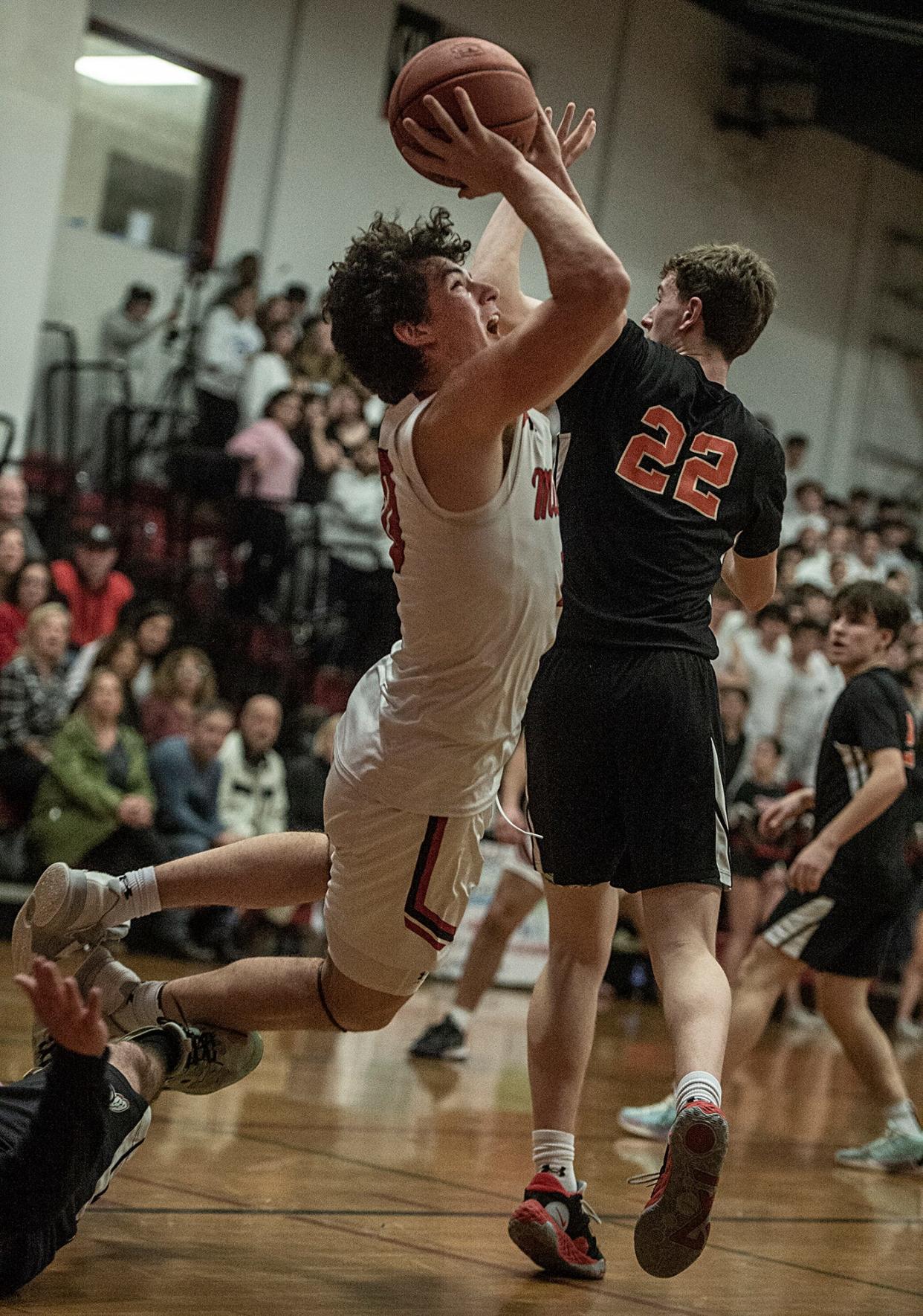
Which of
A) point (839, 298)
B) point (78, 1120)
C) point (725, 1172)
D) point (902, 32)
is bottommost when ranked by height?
point (725, 1172)

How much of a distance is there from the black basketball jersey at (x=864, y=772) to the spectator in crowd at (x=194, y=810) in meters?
3.39

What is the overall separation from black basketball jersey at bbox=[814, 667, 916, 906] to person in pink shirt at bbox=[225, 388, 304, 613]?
586cm

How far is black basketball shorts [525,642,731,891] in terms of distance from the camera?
10.6 feet

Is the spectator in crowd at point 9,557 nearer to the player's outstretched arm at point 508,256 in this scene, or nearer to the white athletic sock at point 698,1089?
the player's outstretched arm at point 508,256

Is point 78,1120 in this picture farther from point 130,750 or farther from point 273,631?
point 273,631

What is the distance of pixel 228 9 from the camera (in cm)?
1289

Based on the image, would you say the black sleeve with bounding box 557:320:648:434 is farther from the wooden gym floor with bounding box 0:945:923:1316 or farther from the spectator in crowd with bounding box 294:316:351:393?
the spectator in crowd with bounding box 294:316:351:393

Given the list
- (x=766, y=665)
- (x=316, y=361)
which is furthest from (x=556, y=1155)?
(x=316, y=361)

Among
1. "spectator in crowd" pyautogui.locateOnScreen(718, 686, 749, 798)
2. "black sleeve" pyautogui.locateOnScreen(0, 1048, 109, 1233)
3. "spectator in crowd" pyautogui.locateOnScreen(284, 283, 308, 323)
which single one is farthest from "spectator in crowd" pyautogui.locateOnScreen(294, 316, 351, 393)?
"black sleeve" pyautogui.locateOnScreen(0, 1048, 109, 1233)

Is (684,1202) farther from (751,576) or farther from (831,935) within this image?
(831,935)

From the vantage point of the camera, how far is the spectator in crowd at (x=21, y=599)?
8070mm

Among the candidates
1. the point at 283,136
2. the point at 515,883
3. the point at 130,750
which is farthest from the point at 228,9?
Answer: the point at 515,883

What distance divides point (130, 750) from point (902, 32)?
347 inches

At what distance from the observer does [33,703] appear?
7742mm
